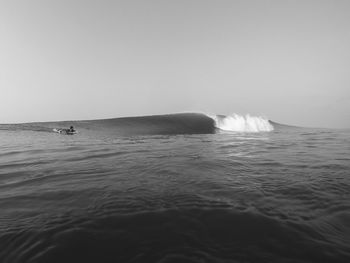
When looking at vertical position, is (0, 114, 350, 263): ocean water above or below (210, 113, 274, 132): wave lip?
below

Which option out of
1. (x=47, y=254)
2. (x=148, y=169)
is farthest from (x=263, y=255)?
(x=148, y=169)

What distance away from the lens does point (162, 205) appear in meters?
3.32

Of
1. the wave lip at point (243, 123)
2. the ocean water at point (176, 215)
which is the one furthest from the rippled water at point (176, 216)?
the wave lip at point (243, 123)

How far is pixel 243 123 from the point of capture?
28.6 metres

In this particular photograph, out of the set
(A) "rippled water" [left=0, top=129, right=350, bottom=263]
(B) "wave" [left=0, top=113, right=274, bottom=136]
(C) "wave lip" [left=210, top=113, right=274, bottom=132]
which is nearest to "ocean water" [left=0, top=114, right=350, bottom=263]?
(A) "rippled water" [left=0, top=129, right=350, bottom=263]

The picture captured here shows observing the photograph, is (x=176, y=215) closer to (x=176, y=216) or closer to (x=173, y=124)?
(x=176, y=216)

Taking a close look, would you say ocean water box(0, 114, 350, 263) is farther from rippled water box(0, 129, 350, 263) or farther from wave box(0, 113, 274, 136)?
wave box(0, 113, 274, 136)

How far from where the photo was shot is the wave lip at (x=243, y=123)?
27812mm

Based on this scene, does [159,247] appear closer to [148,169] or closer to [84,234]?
[84,234]

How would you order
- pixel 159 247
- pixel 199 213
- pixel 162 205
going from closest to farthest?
pixel 159 247
pixel 199 213
pixel 162 205

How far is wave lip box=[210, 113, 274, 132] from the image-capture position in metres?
27.8

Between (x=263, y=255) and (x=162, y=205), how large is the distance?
5.34 ft

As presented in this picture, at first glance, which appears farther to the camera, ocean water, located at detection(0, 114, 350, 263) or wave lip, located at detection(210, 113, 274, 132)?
wave lip, located at detection(210, 113, 274, 132)

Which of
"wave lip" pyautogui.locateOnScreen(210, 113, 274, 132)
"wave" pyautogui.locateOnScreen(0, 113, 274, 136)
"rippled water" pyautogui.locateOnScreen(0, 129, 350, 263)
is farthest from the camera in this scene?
"wave lip" pyautogui.locateOnScreen(210, 113, 274, 132)
